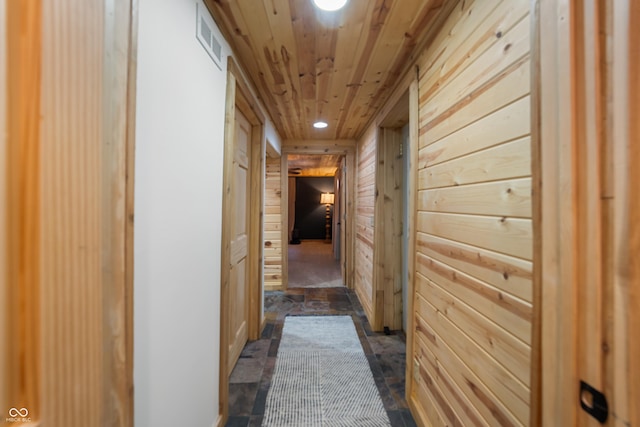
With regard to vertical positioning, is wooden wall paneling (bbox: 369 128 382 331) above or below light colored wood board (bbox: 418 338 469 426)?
above

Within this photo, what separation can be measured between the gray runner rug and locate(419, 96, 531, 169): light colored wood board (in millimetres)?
1611

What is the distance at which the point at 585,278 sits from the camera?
530mm

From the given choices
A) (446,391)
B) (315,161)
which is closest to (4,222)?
(446,391)

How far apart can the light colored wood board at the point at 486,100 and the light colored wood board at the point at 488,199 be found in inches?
11.0

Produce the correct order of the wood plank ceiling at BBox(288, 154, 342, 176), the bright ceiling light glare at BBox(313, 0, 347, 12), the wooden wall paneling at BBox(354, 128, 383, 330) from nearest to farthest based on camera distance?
the bright ceiling light glare at BBox(313, 0, 347, 12) → the wooden wall paneling at BBox(354, 128, 383, 330) → the wood plank ceiling at BBox(288, 154, 342, 176)

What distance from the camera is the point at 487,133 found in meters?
0.96

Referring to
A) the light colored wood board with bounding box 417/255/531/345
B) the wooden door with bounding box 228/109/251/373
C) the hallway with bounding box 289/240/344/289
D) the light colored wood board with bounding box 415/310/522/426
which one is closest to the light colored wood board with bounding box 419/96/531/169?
the light colored wood board with bounding box 417/255/531/345

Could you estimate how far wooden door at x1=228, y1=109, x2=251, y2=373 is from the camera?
77.2 inches

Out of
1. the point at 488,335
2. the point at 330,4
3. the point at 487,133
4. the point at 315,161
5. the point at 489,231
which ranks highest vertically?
the point at 315,161

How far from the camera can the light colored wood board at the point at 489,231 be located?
2.57ft

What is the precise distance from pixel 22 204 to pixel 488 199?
1250 mm

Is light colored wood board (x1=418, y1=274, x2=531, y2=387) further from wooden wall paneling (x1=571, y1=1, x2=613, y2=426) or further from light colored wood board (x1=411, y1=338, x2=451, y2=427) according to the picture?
light colored wood board (x1=411, y1=338, x2=451, y2=427)

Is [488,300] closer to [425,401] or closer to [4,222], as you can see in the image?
[425,401]

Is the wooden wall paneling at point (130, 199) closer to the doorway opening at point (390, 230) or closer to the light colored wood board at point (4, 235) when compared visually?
the light colored wood board at point (4, 235)
